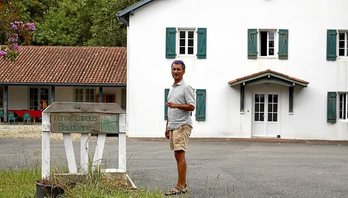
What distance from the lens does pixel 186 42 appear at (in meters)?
24.2

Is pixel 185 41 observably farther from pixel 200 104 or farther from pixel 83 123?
pixel 83 123

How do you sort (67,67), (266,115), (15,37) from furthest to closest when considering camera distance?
(67,67) < (266,115) < (15,37)

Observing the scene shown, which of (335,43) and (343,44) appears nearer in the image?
(335,43)

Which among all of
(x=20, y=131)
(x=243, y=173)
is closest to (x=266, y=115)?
(x=20, y=131)

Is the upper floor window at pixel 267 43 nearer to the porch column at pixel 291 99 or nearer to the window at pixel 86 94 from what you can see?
the porch column at pixel 291 99

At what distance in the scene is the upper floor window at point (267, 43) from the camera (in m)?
24.0

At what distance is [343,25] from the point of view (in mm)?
24250

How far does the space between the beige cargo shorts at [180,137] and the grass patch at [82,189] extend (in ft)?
2.33

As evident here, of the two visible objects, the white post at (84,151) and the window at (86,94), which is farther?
the window at (86,94)

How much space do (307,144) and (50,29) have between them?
89.6 feet

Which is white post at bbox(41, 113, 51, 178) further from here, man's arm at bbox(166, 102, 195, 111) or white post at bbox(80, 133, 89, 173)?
man's arm at bbox(166, 102, 195, 111)

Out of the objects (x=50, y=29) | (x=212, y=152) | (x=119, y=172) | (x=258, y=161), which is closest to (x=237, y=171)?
(x=258, y=161)

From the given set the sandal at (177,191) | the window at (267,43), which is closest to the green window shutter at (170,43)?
the window at (267,43)

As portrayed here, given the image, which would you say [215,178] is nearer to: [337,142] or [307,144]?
[307,144]
